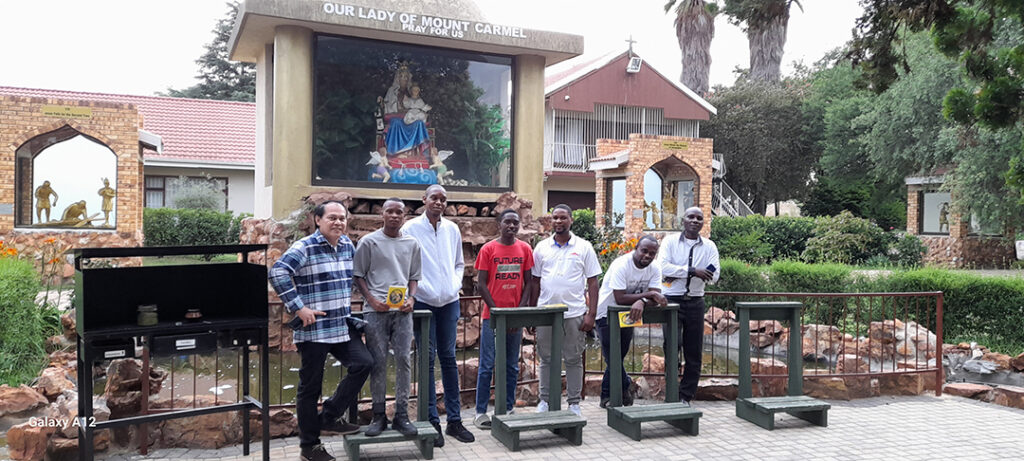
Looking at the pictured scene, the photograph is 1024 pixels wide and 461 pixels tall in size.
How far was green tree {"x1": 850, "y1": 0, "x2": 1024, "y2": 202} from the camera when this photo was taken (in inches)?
300

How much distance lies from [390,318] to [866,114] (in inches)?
1092

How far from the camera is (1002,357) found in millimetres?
10016

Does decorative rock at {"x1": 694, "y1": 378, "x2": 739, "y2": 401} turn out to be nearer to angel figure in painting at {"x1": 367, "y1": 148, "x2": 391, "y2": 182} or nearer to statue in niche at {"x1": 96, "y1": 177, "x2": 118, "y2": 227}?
angel figure in painting at {"x1": 367, "y1": 148, "x2": 391, "y2": 182}

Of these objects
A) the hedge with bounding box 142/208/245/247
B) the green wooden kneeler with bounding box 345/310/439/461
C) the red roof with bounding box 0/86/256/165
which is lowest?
the green wooden kneeler with bounding box 345/310/439/461

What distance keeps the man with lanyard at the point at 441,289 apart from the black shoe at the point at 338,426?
0.63m

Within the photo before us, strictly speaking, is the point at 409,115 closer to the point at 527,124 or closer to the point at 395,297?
the point at 527,124

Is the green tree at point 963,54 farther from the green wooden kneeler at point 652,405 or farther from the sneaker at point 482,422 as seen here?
the sneaker at point 482,422

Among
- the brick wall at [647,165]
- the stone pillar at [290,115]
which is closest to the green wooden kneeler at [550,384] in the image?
the stone pillar at [290,115]

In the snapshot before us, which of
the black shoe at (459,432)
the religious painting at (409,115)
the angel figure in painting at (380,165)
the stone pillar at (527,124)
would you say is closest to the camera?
the black shoe at (459,432)

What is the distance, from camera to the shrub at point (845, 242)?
23.7 meters

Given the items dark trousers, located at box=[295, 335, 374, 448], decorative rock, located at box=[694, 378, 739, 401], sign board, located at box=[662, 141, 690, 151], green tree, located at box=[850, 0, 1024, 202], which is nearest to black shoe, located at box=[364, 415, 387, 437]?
dark trousers, located at box=[295, 335, 374, 448]

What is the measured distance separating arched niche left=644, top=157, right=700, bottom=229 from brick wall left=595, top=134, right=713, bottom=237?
0.24 meters

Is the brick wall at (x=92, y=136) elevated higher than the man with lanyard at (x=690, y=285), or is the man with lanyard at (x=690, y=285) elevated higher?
the brick wall at (x=92, y=136)

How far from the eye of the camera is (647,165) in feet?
76.4
